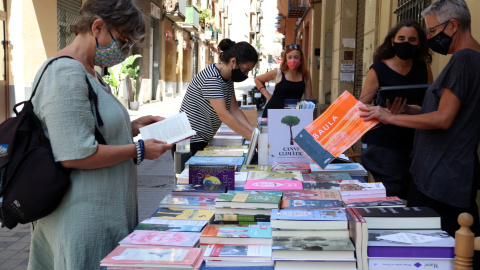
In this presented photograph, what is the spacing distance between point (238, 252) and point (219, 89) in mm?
2145

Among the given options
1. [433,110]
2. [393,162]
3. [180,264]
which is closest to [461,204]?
[433,110]

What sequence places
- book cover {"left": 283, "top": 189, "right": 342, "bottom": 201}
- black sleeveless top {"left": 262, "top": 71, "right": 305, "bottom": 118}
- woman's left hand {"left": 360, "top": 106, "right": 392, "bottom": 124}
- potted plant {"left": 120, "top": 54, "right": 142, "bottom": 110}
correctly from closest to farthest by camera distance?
book cover {"left": 283, "top": 189, "right": 342, "bottom": 201} → woman's left hand {"left": 360, "top": 106, "right": 392, "bottom": 124} → black sleeveless top {"left": 262, "top": 71, "right": 305, "bottom": 118} → potted plant {"left": 120, "top": 54, "right": 142, "bottom": 110}

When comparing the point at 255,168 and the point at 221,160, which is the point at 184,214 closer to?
Result: the point at 255,168

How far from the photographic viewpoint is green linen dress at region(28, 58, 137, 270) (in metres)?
1.79

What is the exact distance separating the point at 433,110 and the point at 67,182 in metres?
1.79

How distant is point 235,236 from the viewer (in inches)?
72.4

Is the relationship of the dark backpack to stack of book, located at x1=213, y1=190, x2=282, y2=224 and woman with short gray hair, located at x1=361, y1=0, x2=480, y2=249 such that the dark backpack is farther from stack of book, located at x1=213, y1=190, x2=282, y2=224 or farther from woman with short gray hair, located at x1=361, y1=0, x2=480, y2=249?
woman with short gray hair, located at x1=361, y1=0, x2=480, y2=249

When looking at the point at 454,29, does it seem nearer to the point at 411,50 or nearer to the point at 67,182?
the point at 411,50

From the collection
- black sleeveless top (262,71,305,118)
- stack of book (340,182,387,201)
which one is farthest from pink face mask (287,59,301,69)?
stack of book (340,182,387,201)

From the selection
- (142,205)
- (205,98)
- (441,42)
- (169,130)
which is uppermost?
(441,42)

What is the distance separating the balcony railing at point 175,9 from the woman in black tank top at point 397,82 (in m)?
22.6

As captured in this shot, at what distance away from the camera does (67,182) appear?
1.86 m

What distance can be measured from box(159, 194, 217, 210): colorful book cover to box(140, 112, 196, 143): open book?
0.98 ft

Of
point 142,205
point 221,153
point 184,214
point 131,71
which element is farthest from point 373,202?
point 131,71
